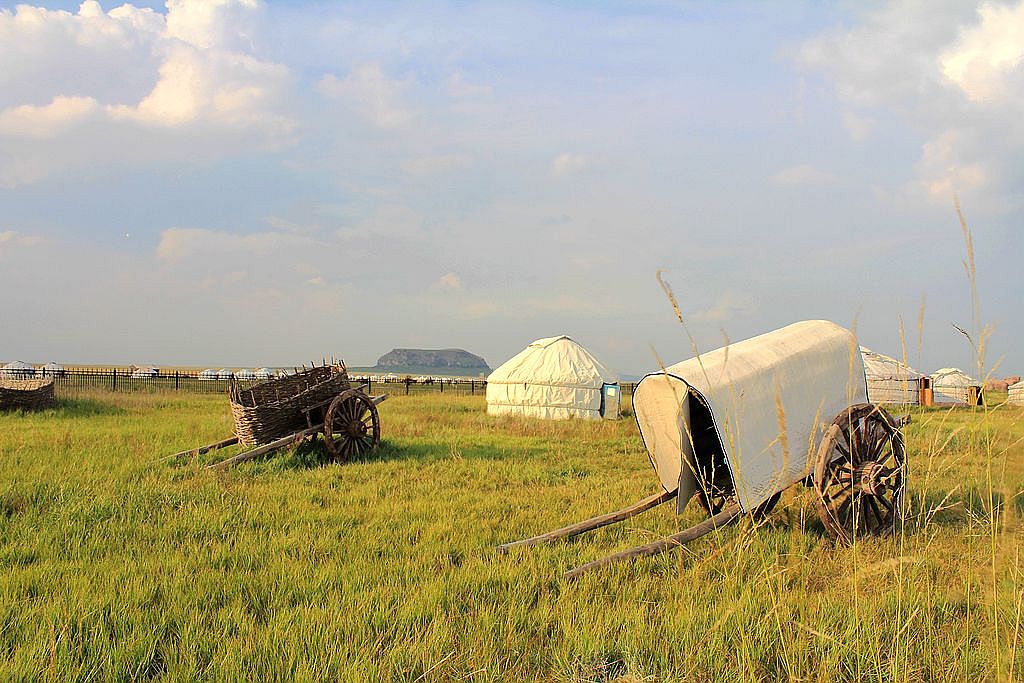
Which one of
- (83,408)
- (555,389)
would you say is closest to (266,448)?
(83,408)

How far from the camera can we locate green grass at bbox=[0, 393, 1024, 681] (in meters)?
3.29

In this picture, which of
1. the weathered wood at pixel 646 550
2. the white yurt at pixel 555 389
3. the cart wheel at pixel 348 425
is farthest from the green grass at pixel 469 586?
the white yurt at pixel 555 389

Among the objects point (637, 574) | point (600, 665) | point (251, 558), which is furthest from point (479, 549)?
point (600, 665)

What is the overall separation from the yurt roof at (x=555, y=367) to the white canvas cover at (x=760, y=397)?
15.2 m

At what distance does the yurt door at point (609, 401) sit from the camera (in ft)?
72.0

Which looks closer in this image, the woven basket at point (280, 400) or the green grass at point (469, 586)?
the green grass at point (469, 586)

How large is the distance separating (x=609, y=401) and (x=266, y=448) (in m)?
14.2

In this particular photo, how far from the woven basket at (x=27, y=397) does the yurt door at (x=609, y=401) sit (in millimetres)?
14221

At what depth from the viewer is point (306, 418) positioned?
10.4 metres

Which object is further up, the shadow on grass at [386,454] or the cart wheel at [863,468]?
the cart wheel at [863,468]

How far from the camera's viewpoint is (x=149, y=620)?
3867 mm

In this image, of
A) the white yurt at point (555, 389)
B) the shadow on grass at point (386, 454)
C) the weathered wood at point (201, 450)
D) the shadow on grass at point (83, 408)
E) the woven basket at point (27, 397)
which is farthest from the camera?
the white yurt at point (555, 389)

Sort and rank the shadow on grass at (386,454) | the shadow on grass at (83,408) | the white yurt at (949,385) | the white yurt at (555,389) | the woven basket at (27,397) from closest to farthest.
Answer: the shadow on grass at (386,454)
the woven basket at (27,397)
the shadow on grass at (83,408)
the white yurt at (555,389)
the white yurt at (949,385)

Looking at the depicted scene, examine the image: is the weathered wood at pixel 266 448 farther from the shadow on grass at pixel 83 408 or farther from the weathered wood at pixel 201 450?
the shadow on grass at pixel 83 408
